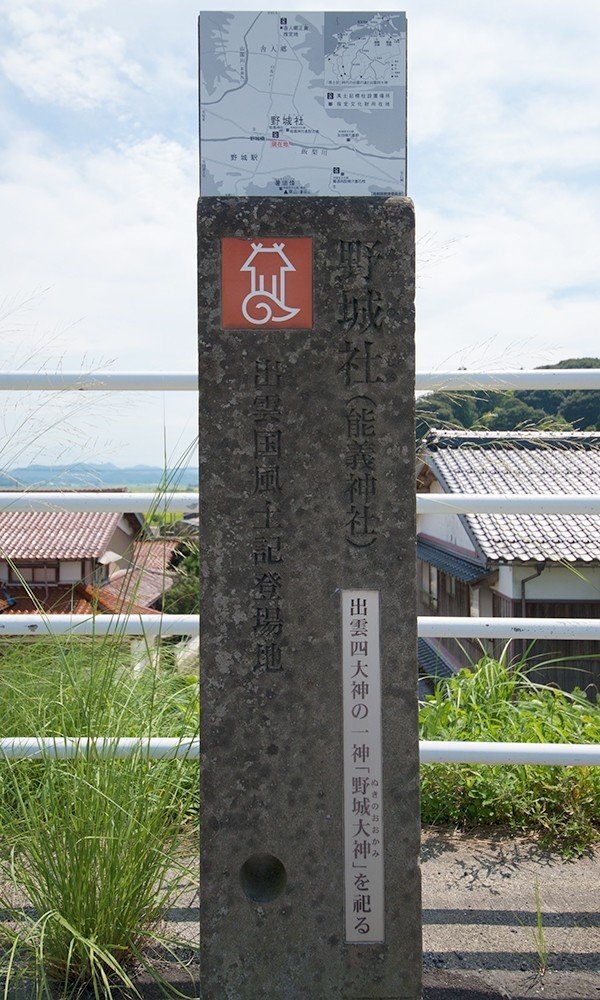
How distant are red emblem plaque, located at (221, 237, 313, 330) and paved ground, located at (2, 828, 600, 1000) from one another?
1.35 meters

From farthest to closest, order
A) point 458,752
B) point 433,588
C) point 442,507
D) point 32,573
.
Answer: point 433,588, point 32,573, point 442,507, point 458,752

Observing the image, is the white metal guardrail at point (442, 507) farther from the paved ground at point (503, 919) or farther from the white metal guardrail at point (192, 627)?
the paved ground at point (503, 919)

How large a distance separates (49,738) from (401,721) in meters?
0.94

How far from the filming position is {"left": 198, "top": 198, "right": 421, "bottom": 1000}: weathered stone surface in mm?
1571

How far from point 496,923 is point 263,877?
65cm

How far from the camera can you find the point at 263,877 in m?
1.60

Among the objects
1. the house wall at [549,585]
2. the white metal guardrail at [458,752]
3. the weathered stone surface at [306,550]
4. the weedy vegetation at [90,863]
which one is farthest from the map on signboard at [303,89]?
the house wall at [549,585]

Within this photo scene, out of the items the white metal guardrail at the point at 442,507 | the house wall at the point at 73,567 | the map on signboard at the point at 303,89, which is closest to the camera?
the map on signboard at the point at 303,89

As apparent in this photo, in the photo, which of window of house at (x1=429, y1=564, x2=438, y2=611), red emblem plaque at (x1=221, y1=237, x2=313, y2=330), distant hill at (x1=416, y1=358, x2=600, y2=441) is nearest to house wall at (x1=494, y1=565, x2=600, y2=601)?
window of house at (x1=429, y1=564, x2=438, y2=611)

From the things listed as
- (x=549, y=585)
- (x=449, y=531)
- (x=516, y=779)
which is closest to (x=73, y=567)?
(x=516, y=779)

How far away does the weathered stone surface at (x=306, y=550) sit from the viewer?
5.16 ft

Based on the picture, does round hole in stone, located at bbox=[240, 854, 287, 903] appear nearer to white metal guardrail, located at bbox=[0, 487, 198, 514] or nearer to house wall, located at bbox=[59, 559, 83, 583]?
house wall, located at bbox=[59, 559, 83, 583]

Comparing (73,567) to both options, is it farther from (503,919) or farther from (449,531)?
(449,531)

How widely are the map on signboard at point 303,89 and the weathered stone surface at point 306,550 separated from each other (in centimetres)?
22
